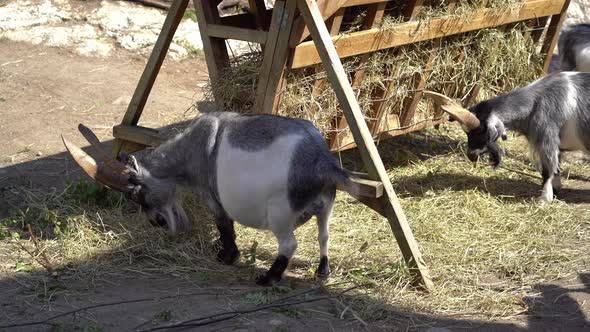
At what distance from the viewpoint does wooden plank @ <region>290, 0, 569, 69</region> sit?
227 inches

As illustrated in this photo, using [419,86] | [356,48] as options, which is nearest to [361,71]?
[356,48]

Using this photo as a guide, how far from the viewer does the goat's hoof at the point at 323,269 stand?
5.37m

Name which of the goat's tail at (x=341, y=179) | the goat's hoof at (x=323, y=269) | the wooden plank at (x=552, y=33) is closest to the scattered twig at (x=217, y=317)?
the goat's hoof at (x=323, y=269)

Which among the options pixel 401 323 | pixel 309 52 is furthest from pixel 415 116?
pixel 401 323

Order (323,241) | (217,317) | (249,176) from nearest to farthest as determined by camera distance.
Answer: (217,317), (249,176), (323,241)

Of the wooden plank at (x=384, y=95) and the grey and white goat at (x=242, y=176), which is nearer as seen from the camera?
the grey and white goat at (x=242, y=176)

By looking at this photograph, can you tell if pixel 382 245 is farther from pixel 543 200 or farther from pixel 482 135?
pixel 543 200

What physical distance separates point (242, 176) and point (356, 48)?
1681mm

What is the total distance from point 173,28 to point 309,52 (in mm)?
1253

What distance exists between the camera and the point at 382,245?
596 centimetres

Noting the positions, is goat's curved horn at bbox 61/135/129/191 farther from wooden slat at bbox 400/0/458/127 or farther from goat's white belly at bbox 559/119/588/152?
goat's white belly at bbox 559/119/588/152

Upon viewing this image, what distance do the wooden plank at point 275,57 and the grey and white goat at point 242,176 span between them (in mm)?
390

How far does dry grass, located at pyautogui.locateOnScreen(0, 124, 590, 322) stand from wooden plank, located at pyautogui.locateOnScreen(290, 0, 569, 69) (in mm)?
1401

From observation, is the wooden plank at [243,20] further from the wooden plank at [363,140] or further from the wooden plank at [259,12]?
the wooden plank at [363,140]
